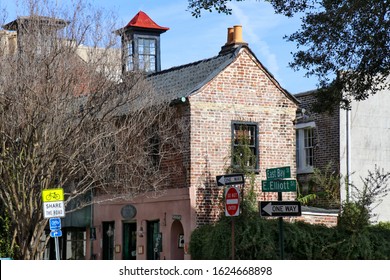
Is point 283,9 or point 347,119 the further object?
point 347,119

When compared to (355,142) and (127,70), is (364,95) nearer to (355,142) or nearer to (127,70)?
(127,70)

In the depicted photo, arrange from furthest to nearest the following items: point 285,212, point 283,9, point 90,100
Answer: point 90,100
point 283,9
point 285,212

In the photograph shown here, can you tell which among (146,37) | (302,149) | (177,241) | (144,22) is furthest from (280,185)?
(144,22)

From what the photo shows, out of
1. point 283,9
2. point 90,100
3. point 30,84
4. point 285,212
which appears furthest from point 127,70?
point 285,212

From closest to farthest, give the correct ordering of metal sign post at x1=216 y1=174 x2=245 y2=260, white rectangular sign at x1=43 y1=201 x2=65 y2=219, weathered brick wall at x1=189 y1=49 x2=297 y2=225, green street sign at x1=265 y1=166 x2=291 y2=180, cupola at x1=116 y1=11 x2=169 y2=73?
1. green street sign at x1=265 y1=166 x2=291 y2=180
2. metal sign post at x1=216 y1=174 x2=245 y2=260
3. white rectangular sign at x1=43 y1=201 x2=65 y2=219
4. weathered brick wall at x1=189 y1=49 x2=297 y2=225
5. cupola at x1=116 y1=11 x2=169 y2=73

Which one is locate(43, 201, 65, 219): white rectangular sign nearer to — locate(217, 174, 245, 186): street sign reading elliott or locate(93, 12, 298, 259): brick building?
locate(217, 174, 245, 186): street sign reading elliott

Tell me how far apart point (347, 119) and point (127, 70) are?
10316 mm

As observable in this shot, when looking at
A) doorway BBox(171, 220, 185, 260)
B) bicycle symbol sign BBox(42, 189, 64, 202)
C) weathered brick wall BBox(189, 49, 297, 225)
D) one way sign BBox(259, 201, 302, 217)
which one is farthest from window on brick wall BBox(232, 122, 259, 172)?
one way sign BBox(259, 201, 302, 217)

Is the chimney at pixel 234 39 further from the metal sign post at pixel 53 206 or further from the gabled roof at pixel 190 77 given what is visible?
the metal sign post at pixel 53 206

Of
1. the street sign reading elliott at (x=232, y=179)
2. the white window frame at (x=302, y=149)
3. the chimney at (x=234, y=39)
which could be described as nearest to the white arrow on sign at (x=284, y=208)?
the street sign reading elliott at (x=232, y=179)

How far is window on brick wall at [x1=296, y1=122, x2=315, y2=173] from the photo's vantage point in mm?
36969

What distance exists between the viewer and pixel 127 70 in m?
29.8

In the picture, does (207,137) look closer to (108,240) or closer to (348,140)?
(108,240)

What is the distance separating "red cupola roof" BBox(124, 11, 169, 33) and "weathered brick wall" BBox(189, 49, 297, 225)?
23.4 ft
